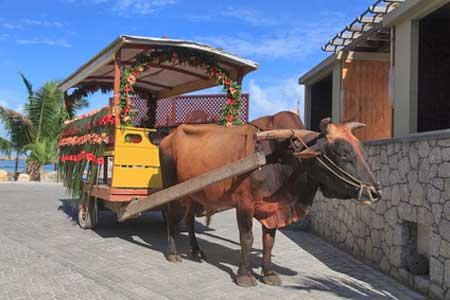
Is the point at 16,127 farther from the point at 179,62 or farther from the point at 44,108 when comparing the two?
the point at 179,62

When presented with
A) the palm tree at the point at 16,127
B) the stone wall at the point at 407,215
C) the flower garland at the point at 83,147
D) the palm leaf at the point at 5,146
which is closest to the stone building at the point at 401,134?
the stone wall at the point at 407,215

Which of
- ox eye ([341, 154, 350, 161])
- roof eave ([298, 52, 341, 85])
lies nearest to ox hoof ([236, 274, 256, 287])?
ox eye ([341, 154, 350, 161])

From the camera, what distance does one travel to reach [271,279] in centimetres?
536

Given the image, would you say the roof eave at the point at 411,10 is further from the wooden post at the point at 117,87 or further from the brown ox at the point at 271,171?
the wooden post at the point at 117,87

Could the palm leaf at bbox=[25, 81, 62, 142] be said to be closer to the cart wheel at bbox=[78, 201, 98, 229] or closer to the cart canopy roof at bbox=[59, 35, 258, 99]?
the cart canopy roof at bbox=[59, 35, 258, 99]

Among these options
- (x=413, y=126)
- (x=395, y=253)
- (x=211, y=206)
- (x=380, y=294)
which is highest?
(x=413, y=126)

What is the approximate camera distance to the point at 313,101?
11320 millimetres

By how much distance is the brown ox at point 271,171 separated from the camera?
449cm

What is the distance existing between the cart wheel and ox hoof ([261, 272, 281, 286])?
425 centimetres

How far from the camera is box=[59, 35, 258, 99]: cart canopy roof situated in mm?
6762

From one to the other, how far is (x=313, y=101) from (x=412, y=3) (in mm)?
5374

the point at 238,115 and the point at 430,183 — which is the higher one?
the point at 238,115

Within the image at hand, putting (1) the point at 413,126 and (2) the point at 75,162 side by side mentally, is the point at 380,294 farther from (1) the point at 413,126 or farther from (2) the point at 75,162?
(2) the point at 75,162

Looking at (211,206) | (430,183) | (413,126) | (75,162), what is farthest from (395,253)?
(75,162)
